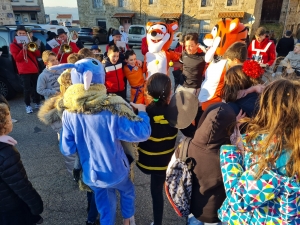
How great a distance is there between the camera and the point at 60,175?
3164 mm

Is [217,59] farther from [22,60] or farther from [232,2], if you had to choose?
[232,2]

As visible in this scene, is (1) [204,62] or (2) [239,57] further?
(1) [204,62]

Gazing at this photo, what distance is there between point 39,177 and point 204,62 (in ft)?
9.73

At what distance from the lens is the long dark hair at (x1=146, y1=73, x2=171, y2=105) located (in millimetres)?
1929

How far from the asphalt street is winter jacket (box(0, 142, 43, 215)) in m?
0.71

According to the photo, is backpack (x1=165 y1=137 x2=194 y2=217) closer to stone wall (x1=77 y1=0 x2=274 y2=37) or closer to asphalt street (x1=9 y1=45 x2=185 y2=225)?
asphalt street (x1=9 y1=45 x2=185 y2=225)

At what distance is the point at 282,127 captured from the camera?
1161mm

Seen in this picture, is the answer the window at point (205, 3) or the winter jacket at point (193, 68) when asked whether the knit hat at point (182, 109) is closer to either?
the winter jacket at point (193, 68)

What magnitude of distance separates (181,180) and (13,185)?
125 cm

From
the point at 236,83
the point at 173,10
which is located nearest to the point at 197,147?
the point at 236,83

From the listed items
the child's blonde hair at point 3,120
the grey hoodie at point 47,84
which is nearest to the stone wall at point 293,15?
the grey hoodie at point 47,84

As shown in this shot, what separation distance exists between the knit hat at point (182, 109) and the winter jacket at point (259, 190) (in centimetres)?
48

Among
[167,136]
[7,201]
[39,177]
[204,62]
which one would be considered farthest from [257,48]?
[7,201]

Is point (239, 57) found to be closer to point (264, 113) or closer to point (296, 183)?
point (264, 113)
